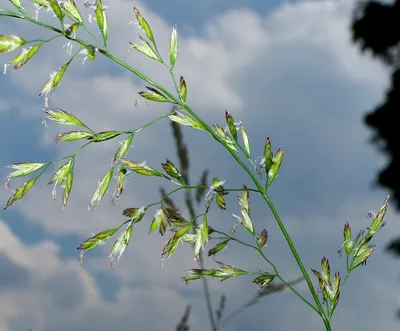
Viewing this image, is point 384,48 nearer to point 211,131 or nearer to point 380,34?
point 380,34

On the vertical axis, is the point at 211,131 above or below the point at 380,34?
below

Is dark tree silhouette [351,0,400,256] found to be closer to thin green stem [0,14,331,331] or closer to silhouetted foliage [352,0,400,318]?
silhouetted foliage [352,0,400,318]

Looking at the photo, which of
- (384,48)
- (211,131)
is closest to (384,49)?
(384,48)

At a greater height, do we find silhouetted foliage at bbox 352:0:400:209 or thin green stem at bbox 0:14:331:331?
silhouetted foliage at bbox 352:0:400:209

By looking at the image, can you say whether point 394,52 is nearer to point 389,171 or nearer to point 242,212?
point 389,171

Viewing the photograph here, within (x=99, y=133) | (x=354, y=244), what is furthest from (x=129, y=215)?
(x=354, y=244)

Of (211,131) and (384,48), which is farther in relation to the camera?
(384,48)

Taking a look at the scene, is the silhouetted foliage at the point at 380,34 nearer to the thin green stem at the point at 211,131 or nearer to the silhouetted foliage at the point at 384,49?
the silhouetted foliage at the point at 384,49

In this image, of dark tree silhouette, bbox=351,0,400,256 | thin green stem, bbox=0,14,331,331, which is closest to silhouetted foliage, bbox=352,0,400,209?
dark tree silhouette, bbox=351,0,400,256

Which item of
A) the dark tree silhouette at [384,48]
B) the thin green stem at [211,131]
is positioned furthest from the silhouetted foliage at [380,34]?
the thin green stem at [211,131]
